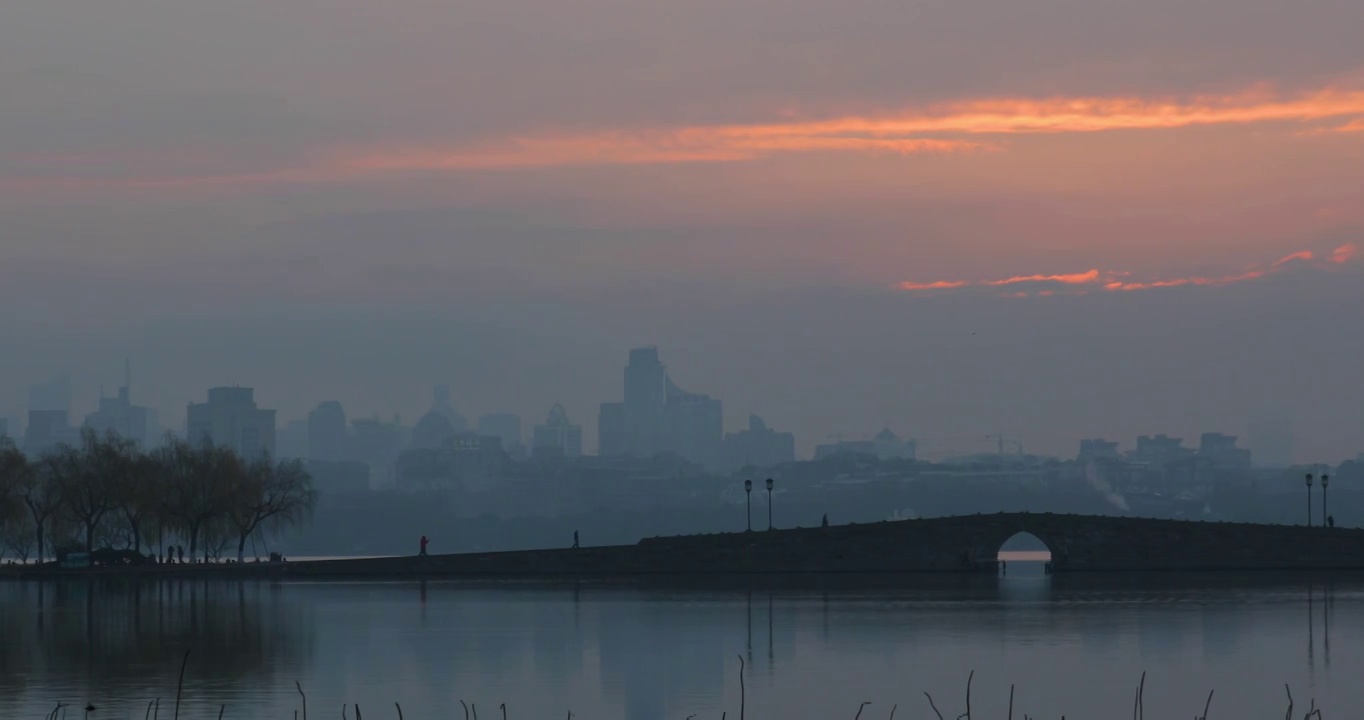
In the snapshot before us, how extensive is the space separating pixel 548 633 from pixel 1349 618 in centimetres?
1657

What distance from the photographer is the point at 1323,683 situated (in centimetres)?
2878

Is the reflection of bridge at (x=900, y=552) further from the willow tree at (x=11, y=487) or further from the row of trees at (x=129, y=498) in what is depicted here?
the willow tree at (x=11, y=487)

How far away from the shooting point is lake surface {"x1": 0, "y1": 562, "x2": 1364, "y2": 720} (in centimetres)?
2736

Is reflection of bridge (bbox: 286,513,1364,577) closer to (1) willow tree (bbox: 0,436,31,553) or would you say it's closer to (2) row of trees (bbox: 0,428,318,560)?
(2) row of trees (bbox: 0,428,318,560)

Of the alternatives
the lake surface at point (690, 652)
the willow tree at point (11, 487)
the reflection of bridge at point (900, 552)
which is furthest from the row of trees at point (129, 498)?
the lake surface at point (690, 652)

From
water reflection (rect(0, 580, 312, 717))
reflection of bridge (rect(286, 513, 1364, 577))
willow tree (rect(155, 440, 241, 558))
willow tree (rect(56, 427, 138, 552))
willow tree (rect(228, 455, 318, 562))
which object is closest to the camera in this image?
water reflection (rect(0, 580, 312, 717))

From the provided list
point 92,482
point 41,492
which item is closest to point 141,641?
point 92,482

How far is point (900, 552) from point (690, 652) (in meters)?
33.6

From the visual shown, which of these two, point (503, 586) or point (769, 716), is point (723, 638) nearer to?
point (769, 716)

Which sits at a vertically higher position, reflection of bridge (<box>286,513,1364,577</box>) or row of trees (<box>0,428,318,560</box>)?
row of trees (<box>0,428,318,560</box>)

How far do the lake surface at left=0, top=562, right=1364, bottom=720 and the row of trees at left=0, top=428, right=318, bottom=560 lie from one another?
15222 millimetres

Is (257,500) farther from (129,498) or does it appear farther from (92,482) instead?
(92,482)

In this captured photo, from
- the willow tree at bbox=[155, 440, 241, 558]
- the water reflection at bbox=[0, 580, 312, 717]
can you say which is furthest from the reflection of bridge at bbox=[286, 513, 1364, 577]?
the water reflection at bbox=[0, 580, 312, 717]

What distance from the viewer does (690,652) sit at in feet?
111
